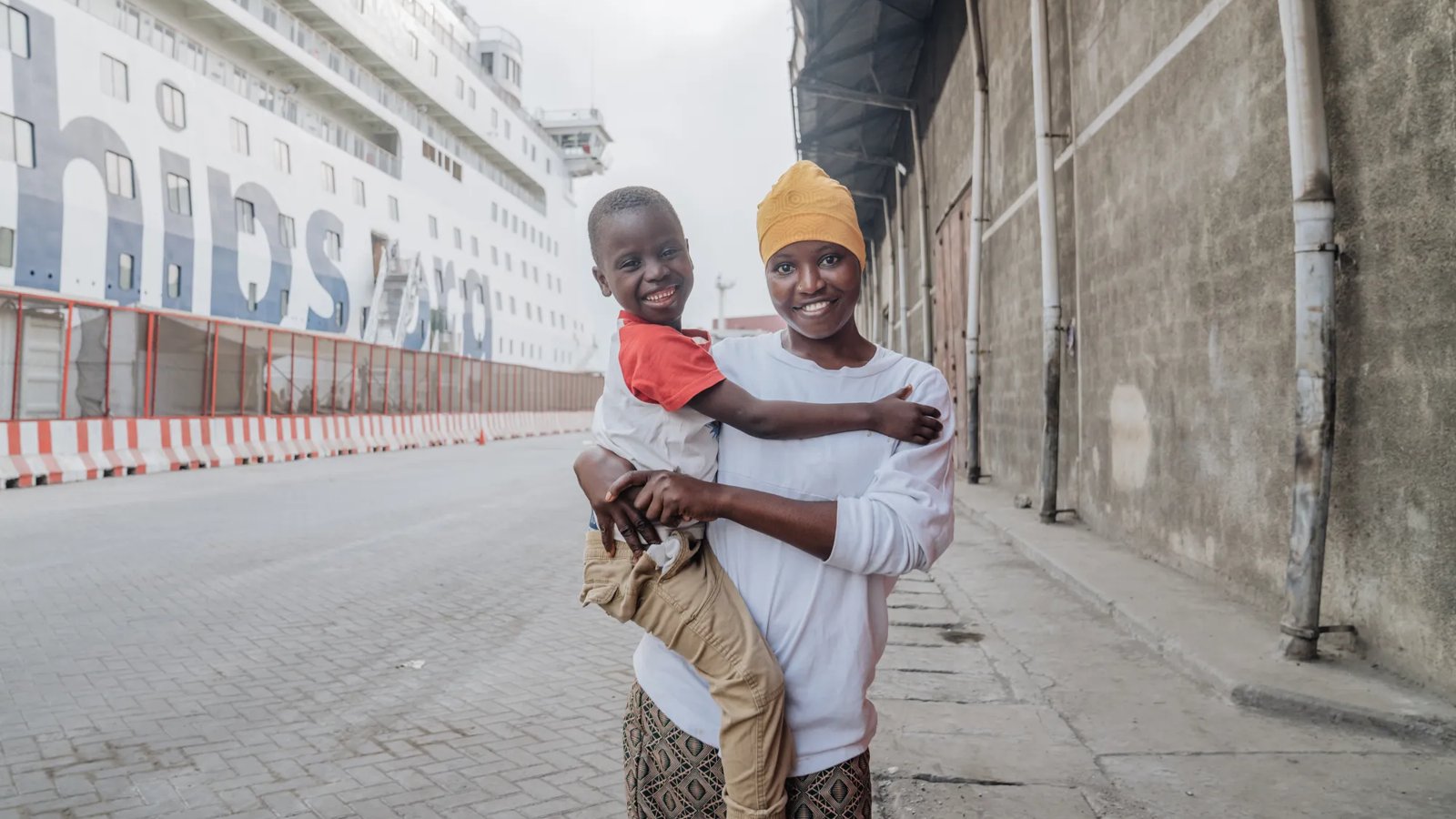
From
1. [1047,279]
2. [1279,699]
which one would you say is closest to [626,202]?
[1279,699]

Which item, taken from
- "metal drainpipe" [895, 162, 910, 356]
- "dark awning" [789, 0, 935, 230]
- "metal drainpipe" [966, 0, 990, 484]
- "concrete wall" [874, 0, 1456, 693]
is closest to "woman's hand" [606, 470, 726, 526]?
"concrete wall" [874, 0, 1456, 693]

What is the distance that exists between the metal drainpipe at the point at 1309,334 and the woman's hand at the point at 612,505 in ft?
12.1

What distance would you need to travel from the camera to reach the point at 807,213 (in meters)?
1.56

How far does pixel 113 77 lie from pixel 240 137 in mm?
5070

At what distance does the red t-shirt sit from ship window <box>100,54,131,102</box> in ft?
91.5

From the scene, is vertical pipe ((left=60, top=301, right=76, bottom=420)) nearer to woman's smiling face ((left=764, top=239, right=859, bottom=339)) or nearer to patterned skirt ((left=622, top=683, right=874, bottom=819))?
patterned skirt ((left=622, top=683, right=874, bottom=819))

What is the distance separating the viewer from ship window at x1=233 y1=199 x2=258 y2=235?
28.1 m

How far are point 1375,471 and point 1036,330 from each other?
602 cm

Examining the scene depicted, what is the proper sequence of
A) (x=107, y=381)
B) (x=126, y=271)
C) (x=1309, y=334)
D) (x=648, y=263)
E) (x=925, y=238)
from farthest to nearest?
(x=126, y=271), (x=925, y=238), (x=107, y=381), (x=1309, y=334), (x=648, y=263)

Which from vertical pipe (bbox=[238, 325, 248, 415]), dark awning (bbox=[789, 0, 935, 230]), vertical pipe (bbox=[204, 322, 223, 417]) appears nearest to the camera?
dark awning (bbox=[789, 0, 935, 230])

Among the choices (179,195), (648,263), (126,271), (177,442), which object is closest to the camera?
(648,263)

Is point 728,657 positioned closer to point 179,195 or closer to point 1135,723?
point 1135,723

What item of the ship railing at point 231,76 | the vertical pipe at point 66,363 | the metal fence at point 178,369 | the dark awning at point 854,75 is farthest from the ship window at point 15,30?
the dark awning at point 854,75

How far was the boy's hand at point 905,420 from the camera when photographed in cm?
149
